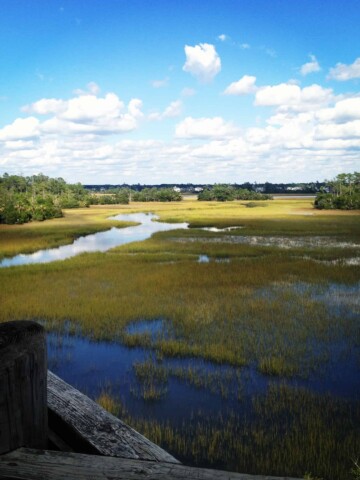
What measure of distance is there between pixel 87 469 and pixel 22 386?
1.33 feet

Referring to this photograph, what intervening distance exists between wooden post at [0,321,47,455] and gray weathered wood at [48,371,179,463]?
0.26 m

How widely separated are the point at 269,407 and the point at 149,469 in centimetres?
756

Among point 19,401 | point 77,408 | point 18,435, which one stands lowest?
point 77,408

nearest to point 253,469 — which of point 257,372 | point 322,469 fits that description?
point 322,469

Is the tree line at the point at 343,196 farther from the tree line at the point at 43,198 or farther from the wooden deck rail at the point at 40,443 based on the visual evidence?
the wooden deck rail at the point at 40,443

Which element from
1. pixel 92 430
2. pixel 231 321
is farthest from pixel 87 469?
pixel 231 321

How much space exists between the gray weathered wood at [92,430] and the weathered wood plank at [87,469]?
254mm

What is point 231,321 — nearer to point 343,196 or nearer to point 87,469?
point 87,469

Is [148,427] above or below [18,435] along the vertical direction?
below

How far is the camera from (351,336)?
12.7 m

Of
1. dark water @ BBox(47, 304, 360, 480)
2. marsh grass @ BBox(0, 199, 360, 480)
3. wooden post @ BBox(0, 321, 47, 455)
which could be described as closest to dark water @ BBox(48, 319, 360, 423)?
dark water @ BBox(47, 304, 360, 480)

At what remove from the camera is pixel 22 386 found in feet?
5.38

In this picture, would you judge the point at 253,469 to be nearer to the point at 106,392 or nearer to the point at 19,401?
the point at 106,392

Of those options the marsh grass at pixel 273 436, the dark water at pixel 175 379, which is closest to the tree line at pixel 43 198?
the dark water at pixel 175 379
